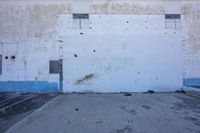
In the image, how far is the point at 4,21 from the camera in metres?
7.32

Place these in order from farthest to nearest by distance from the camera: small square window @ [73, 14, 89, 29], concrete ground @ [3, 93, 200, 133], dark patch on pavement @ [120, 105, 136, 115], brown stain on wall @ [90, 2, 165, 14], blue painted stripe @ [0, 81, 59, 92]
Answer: brown stain on wall @ [90, 2, 165, 14] → small square window @ [73, 14, 89, 29] → blue painted stripe @ [0, 81, 59, 92] → dark patch on pavement @ [120, 105, 136, 115] → concrete ground @ [3, 93, 200, 133]

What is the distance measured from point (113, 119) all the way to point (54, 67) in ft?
13.1

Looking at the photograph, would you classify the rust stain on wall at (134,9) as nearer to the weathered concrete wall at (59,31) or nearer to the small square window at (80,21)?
the weathered concrete wall at (59,31)

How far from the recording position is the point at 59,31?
737cm

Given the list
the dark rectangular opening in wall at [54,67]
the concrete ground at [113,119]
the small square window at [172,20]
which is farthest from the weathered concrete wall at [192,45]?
the dark rectangular opening in wall at [54,67]

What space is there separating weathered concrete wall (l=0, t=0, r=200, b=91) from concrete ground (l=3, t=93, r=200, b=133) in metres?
2.43

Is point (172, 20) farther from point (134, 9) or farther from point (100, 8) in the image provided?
point (100, 8)

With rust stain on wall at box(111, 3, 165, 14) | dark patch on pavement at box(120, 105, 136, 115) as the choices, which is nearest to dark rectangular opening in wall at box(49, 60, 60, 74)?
rust stain on wall at box(111, 3, 165, 14)

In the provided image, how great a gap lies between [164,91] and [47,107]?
175 inches

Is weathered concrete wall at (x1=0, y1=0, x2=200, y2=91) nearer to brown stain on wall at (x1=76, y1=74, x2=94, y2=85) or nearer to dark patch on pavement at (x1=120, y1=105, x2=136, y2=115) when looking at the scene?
brown stain on wall at (x1=76, y1=74, x2=94, y2=85)

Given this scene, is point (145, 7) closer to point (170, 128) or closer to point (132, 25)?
point (132, 25)

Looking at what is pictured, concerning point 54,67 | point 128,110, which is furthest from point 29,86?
point 128,110

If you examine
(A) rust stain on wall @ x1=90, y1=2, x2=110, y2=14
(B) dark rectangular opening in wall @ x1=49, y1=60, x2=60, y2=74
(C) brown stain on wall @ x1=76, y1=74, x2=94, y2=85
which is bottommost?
(C) brown stain on wall @ x1=76, y1=74, x2=94, y2=85

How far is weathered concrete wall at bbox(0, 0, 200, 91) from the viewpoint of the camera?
728 centimetres
